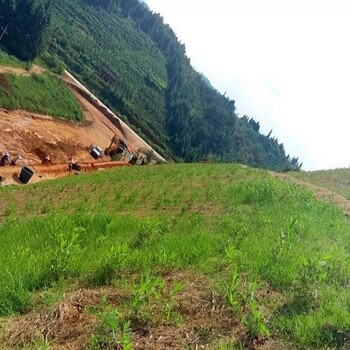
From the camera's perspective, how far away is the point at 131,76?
139 metres

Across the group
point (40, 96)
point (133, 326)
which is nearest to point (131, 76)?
point (40, 96)

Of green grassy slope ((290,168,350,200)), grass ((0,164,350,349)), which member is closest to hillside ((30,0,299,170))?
green grassy slope ((290,168,350,200))

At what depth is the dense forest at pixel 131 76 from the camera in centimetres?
8181

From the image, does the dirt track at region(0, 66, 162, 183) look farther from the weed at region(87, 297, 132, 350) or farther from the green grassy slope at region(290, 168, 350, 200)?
the weed at region(87, 297, 132, 350)

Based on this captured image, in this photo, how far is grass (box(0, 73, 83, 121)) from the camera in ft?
165

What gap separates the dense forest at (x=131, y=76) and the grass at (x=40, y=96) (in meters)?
14.5

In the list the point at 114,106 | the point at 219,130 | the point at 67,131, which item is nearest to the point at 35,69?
the point at 67,131

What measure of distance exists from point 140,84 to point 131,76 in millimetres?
5233

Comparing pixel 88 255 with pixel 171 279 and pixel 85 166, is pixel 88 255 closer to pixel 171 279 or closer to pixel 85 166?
pixel 171 279

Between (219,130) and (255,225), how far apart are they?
15822 centimetres

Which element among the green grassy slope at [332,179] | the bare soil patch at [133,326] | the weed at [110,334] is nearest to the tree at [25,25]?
the green grassy slope at [332,179]

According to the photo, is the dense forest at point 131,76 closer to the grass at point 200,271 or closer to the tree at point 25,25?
the tree at point 25,25

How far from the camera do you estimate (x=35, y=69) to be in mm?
66938

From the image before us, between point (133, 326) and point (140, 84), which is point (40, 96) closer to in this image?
point (133, 326)
